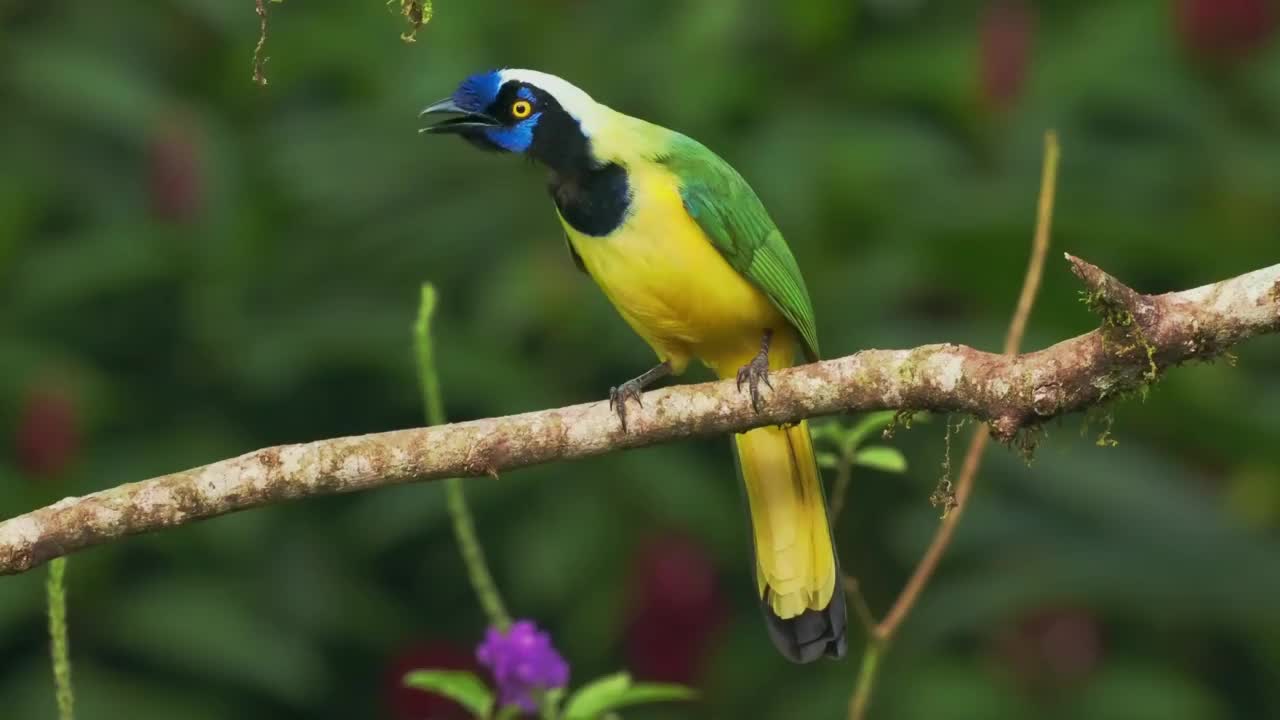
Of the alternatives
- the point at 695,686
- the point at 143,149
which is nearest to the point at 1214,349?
the point at 695,686

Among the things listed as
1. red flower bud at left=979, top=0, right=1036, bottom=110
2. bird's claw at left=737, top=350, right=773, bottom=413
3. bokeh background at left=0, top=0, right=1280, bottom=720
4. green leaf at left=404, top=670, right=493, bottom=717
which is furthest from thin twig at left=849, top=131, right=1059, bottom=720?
red flower bud at left=979, top=0, right=1036, bottom=110

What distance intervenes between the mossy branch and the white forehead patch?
41.8 inches

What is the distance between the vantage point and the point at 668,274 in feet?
14.4

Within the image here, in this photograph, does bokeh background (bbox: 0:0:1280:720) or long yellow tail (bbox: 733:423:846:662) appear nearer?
long yellow tail (bbox: 733:423:846:662)

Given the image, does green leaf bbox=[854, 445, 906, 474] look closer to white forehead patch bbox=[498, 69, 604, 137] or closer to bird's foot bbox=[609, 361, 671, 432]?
bird's foot bbox=[609, 361, 671, 432]

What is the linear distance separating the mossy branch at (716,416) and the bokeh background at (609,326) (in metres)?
2.23

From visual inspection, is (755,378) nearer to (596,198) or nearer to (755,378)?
Answer: (755,378)

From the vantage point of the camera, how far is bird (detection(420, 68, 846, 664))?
173 inches

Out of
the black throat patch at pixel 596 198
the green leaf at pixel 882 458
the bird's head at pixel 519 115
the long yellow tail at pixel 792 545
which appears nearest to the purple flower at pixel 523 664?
the green leaf at pixel 882 458

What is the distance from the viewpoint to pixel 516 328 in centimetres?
602

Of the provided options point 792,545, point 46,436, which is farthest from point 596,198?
point 46,436

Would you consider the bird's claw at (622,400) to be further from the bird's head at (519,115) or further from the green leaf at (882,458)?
the bird's head at (519,115)

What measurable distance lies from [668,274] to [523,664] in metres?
1.29

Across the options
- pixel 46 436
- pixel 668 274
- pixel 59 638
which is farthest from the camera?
pixel 46 436
